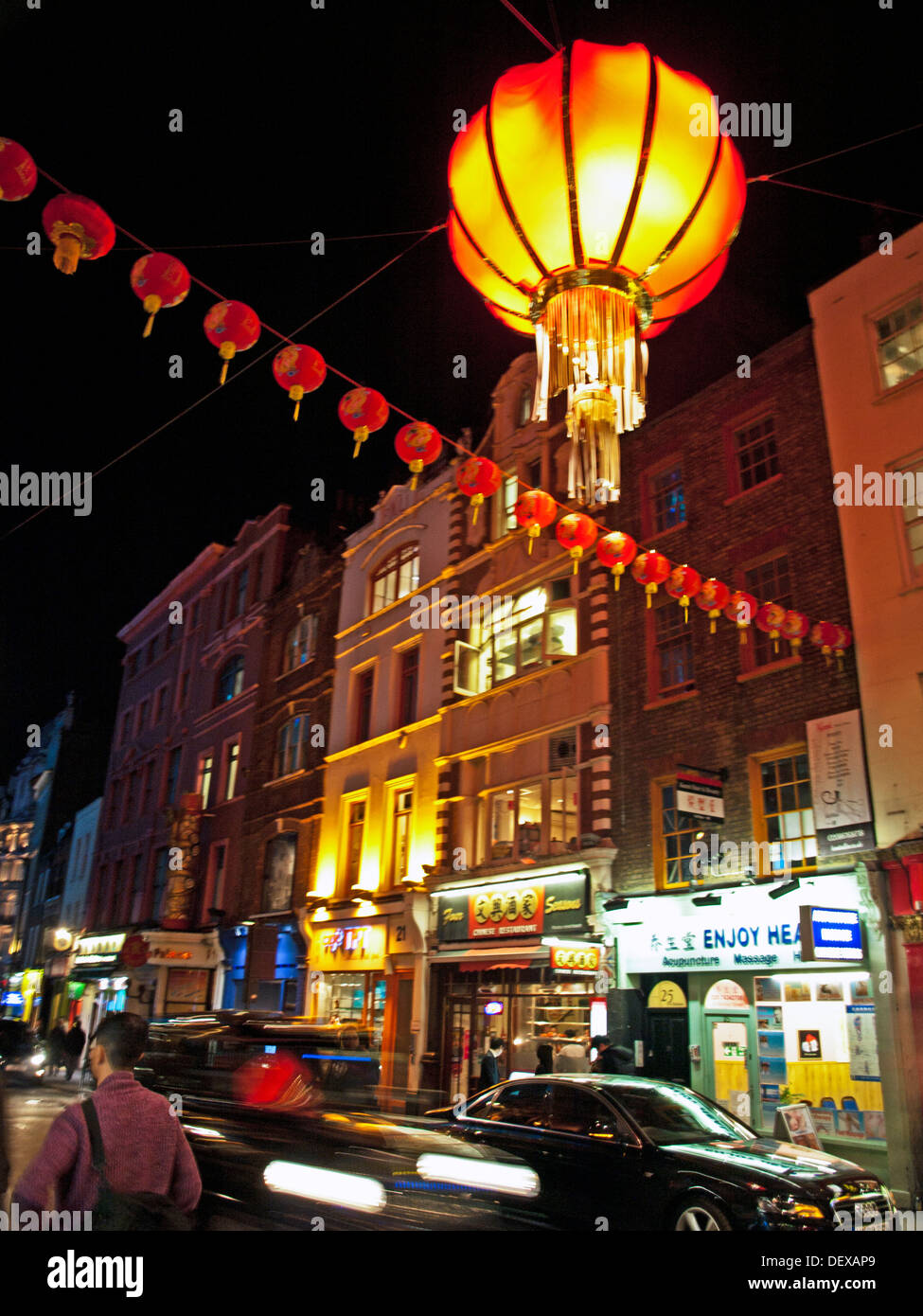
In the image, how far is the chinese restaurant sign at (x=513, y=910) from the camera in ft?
58.1

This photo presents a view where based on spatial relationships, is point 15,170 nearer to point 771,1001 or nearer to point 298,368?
point 298,368

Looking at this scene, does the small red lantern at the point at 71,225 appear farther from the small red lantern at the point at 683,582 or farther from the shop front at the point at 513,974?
the shop front at the point at 513,974

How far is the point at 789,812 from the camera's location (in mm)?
14852

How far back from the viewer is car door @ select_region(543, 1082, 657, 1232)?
25.7 feet

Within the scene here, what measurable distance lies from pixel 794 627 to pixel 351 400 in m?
8.52

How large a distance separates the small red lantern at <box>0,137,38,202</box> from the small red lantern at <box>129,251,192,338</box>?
3.71 ft

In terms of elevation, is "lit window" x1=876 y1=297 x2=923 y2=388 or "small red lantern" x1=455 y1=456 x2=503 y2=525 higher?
"lit window" x1=876 y1=297 x2=923 y2=388

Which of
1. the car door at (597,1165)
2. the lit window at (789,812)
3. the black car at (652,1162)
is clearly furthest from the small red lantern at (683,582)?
the car door at (597,1165)

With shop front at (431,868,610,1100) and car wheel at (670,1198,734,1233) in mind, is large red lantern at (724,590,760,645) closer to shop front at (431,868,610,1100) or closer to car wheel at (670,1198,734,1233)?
shop front at (431,868,610,1100)

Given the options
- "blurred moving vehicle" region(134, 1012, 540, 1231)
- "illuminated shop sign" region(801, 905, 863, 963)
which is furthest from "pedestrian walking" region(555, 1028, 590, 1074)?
"blurred moving vehicle" region(134, 1012, 540, 1231)
